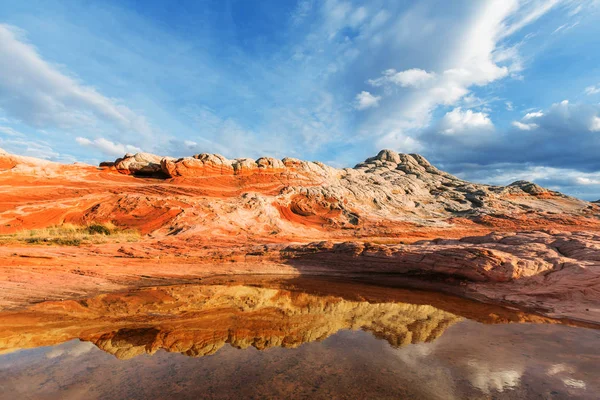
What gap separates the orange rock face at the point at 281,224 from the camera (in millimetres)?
11750

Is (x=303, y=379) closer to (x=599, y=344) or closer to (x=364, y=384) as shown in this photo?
(x=364, y=384)

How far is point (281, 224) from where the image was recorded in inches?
1152

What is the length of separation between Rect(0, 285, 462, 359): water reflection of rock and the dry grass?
1178 cm

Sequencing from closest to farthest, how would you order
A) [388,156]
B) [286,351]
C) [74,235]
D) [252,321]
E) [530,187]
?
[286,351] → [252,321] → [74,235] → [530,187] → [388,156]

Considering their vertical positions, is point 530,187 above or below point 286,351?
above

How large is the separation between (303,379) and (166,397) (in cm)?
232

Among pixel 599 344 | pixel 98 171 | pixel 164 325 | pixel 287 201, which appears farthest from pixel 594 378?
pixel 98 171

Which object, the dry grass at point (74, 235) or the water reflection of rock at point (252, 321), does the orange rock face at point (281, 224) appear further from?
the water reflection of rock at point (252, 321)

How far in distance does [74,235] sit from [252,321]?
66.0ft

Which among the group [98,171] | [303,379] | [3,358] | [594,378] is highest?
[98,171]

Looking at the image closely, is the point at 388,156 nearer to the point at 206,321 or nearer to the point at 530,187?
the point at 530,187

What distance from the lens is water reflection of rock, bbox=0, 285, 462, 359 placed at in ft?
22.6

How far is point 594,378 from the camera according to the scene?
554 cm

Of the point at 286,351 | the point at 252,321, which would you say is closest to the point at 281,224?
the point at 252,321
